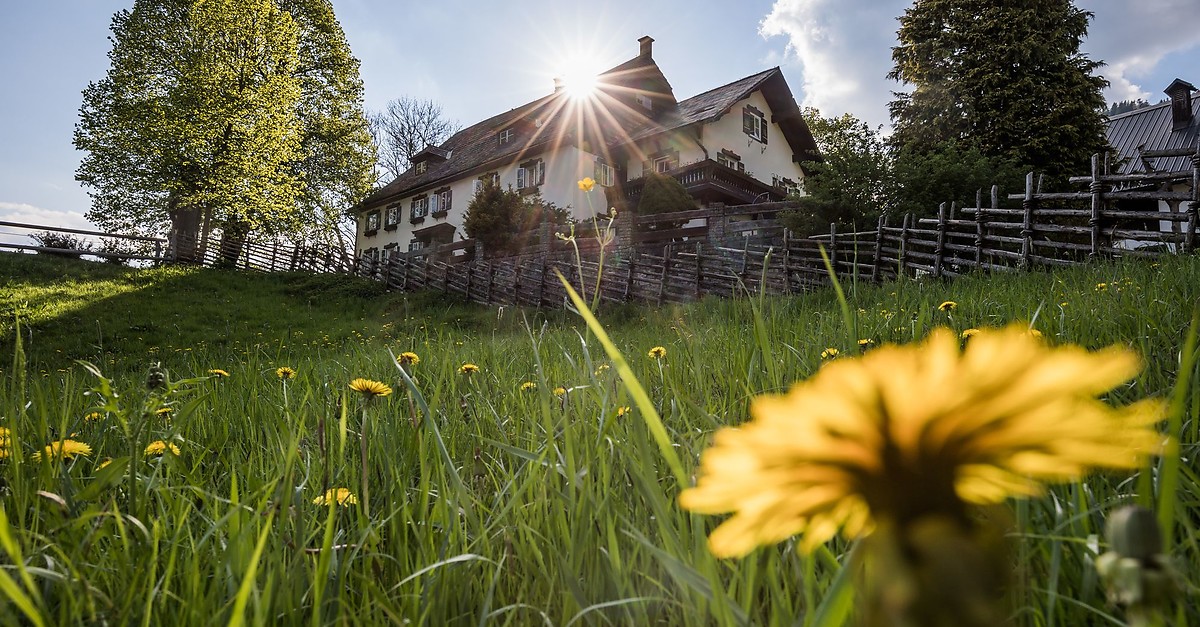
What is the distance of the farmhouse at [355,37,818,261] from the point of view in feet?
70.7

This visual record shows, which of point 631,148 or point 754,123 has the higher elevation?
point 754,123

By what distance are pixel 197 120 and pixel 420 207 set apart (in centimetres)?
1101

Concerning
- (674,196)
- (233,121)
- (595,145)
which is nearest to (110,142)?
(233,121)

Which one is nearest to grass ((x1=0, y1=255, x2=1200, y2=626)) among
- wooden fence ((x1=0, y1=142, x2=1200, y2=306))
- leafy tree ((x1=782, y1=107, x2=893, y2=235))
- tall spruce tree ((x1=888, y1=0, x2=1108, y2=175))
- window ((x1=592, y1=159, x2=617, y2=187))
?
wooden fence ((x1=0, y1=142, x2=1200, y2=306))

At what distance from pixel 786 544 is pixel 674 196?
1735cm

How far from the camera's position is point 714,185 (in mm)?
19844

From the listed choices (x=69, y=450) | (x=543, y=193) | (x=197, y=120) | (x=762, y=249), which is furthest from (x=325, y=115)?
(x=69, y=450)

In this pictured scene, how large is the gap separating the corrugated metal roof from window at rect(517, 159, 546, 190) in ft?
64.8

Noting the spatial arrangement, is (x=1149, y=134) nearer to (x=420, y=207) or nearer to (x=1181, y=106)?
(x=1181, y=106)

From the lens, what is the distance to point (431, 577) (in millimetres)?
804

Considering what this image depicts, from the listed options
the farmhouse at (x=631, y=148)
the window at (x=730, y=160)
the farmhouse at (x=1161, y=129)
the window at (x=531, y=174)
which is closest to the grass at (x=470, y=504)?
the farmhouse at (x=631, y=148)

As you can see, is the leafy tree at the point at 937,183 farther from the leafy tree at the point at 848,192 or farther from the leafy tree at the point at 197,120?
the leafy tree at the point at 197,120

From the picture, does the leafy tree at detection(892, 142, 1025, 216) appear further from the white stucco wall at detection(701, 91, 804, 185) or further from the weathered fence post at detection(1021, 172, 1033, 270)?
the white stucco wall at detection(701, 91, 804, 185)

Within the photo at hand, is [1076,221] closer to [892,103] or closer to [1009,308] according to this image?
[892,103]
